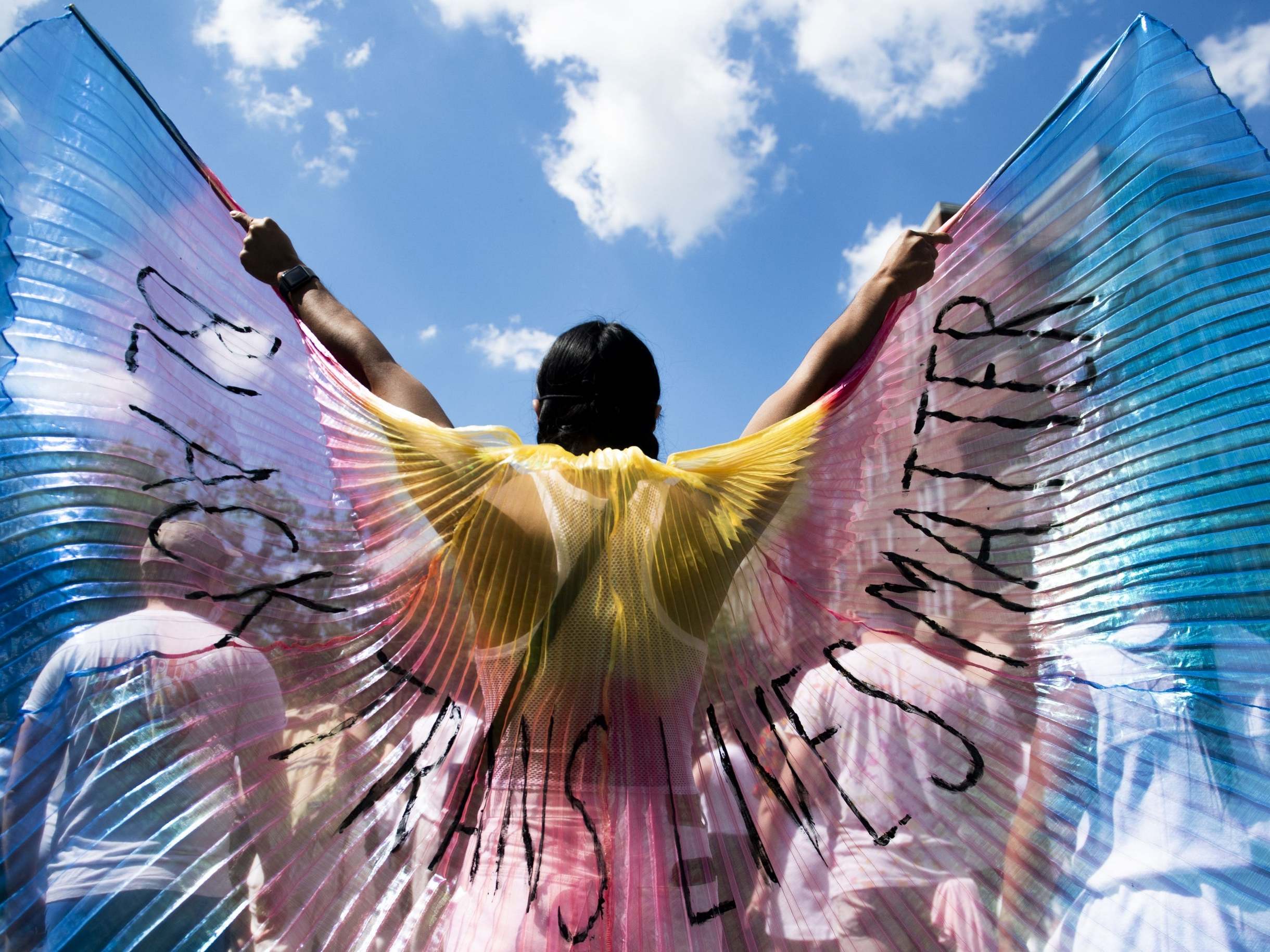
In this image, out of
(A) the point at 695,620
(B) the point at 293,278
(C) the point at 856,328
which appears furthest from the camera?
(B) the point at 293,278

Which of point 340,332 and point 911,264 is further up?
point 911,264

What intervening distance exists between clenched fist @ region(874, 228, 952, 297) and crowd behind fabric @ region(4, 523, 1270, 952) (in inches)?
22.6

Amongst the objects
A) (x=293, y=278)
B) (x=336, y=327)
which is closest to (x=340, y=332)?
(x=336, y=327)

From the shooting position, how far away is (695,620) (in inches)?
55.1

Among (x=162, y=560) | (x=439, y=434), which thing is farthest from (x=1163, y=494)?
(x=162, y=560)

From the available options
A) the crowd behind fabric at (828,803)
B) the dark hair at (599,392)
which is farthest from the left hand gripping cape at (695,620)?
the dark hair at (599,392)

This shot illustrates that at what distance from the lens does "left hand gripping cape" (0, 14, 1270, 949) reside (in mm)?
1317

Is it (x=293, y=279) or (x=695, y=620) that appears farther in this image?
(x=293, y=279)

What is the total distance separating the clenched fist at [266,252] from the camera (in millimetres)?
1652

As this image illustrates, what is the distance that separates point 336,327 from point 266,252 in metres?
0.23

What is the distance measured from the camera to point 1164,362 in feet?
4.53

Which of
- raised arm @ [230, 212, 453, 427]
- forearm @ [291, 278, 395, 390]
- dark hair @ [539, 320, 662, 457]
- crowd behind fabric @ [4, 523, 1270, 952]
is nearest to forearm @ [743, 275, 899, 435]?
dark hair @ [539, 320, 662, 457]

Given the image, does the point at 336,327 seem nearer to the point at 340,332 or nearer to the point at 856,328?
the point at 340,332

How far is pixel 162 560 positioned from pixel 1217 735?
5.44 feet
